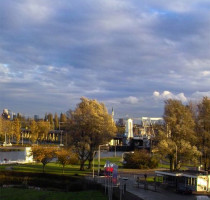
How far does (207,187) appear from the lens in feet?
131

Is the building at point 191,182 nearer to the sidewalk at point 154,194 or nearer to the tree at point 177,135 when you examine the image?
the sidewalk at point 154,194

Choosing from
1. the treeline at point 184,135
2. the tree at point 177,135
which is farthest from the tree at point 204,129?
the tree at point 177,135

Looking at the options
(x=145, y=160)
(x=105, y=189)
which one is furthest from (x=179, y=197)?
(x=145, y=160)

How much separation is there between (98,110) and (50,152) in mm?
10719

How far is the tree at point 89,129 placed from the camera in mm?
59750

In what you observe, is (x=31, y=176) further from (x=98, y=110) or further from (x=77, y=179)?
(x=98, y=110)

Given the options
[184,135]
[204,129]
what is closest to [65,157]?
[184,135]

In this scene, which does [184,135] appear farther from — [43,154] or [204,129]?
[43,154]

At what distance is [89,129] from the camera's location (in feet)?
197

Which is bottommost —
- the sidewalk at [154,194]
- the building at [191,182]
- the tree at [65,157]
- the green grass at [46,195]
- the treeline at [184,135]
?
the green grass at [46,195]

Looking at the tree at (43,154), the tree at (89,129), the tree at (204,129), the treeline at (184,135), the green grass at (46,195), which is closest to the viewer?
the green grass at (46,195)

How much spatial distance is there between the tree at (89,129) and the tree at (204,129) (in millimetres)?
14306

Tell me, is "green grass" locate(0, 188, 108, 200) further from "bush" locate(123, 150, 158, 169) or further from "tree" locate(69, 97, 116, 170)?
"bush" locate(123, 150, 158, 169)

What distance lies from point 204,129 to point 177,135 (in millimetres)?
4622
